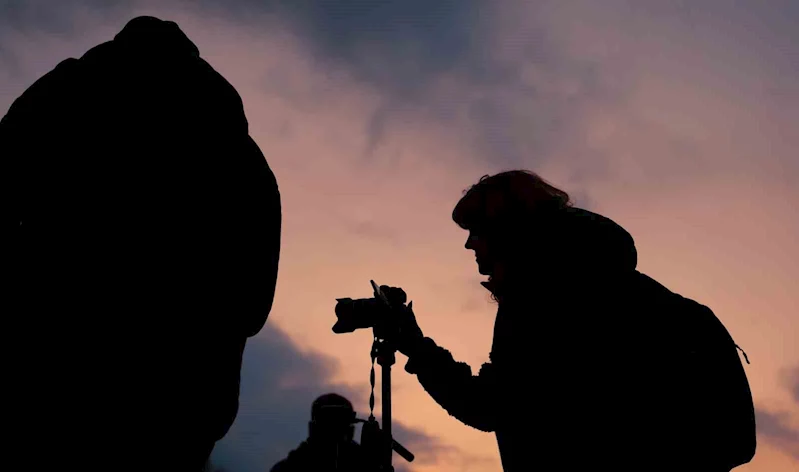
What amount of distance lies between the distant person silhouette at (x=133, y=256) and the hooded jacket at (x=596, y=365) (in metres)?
1.35

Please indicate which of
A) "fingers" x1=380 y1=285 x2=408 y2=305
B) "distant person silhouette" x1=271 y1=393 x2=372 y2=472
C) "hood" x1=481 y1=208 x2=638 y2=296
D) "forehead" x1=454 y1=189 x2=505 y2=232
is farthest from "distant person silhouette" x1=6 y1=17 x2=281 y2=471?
"distant person silhouette" x1=271 y1=393 x2=372 y2=472

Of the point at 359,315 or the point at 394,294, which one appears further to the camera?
the point at 394,294

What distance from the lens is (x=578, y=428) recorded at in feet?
8.63

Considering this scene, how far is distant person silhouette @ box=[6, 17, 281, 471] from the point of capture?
60.4 inches

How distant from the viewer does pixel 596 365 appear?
2.62m

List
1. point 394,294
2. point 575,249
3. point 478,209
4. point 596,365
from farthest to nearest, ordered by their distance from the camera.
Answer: point 394,294 < point 478,209 < point 575,249 < point 596,365

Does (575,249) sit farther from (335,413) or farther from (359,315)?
(335,413)

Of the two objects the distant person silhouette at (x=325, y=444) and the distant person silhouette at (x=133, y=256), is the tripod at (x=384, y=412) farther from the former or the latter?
the distant person silhouette at (x=133, y=256)

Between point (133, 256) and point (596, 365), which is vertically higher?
point (596, 365)

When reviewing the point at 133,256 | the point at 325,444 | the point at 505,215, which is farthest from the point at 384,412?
the point at 325,444

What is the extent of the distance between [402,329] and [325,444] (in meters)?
3.02

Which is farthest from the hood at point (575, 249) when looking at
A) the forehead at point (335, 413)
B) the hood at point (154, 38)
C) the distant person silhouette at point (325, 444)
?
the forehead at point (335, 413)

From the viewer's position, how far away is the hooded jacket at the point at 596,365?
239cm

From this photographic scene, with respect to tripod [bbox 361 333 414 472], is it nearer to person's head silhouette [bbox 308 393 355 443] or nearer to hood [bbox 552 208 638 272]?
hood [bbox 552 208 638 272]
